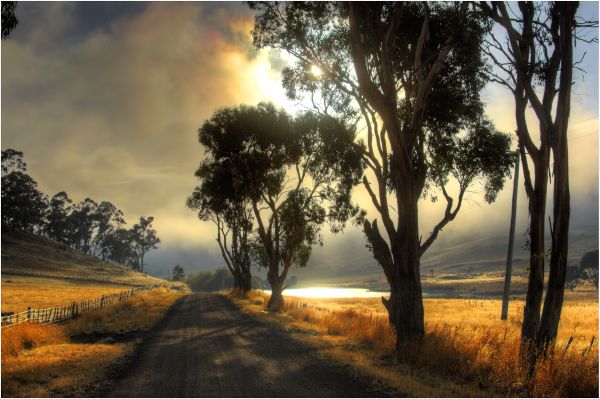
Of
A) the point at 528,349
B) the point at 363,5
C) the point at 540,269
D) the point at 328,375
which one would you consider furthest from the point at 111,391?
the point at 363,5

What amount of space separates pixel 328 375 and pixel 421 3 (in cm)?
1563

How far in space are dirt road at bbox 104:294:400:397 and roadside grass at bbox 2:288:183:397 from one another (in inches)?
36.6

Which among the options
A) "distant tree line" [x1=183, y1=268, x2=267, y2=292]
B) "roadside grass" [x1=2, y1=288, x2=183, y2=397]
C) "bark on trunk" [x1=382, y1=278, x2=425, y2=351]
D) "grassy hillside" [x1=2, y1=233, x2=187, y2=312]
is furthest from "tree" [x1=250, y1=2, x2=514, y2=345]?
"distant tree line" [x1=183, y1=268, x2=267, y2=292]


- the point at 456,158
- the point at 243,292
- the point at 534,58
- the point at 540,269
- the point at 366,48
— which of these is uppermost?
the point at 366,48

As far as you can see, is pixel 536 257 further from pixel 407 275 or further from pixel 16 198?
pixel 16 198

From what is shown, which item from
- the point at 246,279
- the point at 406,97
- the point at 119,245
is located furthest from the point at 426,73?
the point at 119,245

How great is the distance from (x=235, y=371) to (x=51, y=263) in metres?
118

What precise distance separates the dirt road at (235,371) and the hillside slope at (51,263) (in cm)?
9392

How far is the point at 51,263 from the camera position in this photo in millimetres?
114125

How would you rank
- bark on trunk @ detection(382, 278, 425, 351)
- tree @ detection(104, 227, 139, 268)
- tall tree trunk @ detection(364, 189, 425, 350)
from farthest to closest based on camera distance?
tree @ detection(104, 227, 139, 268) → tall tree trunk @ detection(364, 189, 425, 350) → bark on trunk @ detection(382, 278, 425, 351)

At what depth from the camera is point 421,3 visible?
773 inches

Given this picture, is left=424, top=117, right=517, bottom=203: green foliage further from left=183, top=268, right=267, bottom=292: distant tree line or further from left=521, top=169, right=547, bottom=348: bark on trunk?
left=183, top=268, right=267, bottom=292: distant tree line

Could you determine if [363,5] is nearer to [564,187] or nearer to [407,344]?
[564,187]

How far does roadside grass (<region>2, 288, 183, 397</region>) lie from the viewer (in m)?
11.1
